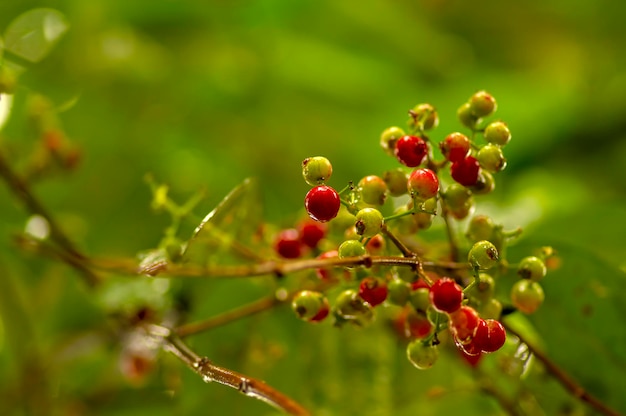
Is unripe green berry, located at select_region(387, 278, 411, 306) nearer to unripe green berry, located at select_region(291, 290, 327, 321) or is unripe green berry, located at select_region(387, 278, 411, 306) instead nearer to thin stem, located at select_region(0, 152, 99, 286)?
unripe green berry, located at select_region(291, 290, 327, 321)

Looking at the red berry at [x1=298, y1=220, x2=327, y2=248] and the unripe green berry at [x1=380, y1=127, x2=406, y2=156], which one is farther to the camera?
the red berry at [x1=298, y1=220, x2=327, y2=248]

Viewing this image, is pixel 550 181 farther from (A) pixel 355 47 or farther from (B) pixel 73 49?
(B) pixel 73 49

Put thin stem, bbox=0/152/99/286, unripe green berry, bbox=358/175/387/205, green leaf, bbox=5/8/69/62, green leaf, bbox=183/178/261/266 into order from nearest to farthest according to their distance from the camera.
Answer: unripe green berry, bbox=358/175/387/205 → green leaf, bbox=183/178/261/266 → thin stem, bbox=0/152/99/286 → green leaf, bbox=5/8/69/62

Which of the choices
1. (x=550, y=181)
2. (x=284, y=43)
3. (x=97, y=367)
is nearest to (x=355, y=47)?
(x=284, y=43)

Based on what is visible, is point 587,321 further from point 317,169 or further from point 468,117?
point 317,169

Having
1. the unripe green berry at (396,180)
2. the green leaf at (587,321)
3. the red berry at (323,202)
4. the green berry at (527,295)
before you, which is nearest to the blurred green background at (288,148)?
the green leaf at (587,321)

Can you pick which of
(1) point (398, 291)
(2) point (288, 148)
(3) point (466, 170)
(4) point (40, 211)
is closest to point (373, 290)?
(1) point (398, 291)

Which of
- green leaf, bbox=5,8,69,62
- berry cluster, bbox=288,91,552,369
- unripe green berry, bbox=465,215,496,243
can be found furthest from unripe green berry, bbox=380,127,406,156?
green leaf, bbox=5,8,69,62
